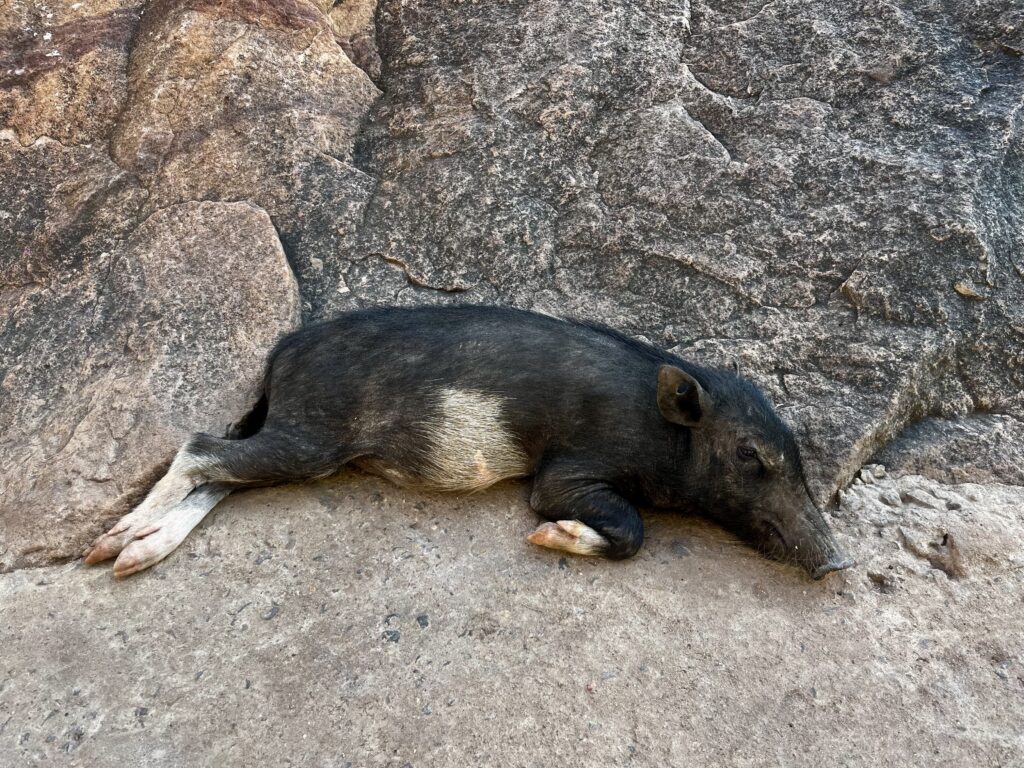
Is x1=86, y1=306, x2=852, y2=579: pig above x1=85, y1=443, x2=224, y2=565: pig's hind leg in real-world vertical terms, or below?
above

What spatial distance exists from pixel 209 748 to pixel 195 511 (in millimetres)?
1049

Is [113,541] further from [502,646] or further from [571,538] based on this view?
[571,538]

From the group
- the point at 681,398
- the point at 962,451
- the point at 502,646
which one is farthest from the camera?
the point at 962,451

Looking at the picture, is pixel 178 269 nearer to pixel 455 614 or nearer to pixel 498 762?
pixel 455 614

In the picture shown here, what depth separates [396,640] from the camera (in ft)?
9.97

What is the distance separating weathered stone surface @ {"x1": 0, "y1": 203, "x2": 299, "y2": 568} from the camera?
3.55 meters

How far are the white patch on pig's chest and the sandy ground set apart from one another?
0.12 meters

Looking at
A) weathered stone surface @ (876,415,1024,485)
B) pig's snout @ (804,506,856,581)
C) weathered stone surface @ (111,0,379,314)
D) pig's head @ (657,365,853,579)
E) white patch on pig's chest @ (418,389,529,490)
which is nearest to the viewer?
pig's snout @ (804,506,856,581)

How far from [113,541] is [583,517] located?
174cm

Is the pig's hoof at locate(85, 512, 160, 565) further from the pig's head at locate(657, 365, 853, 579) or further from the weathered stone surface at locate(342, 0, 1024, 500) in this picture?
the pig's head at locate(657, 365, 853, 579)

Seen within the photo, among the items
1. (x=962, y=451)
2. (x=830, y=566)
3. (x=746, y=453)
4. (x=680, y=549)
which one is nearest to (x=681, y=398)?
(x=746, y=453)

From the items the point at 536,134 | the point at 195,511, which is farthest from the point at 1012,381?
the point at 195,511

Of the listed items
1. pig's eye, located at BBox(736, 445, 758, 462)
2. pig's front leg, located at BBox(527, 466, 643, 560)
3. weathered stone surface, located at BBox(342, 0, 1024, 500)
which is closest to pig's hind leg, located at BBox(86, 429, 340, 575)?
pig's front leg, located at BBox(527, 466, 643, 560)

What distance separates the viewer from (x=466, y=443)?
371cm
